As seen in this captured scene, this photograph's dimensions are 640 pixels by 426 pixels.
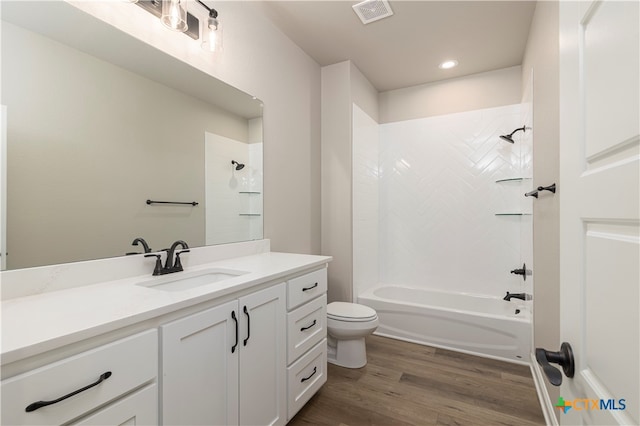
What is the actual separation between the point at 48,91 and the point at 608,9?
5.46ft

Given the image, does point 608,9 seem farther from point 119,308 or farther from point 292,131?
point 292,131

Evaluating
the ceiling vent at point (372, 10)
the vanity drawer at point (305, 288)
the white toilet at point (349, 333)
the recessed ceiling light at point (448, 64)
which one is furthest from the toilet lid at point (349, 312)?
the recessed ceiling light at point (448, 64)

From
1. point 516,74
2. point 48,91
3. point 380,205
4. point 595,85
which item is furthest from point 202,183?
point 516,74

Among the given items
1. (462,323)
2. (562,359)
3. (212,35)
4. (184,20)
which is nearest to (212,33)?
(212,35)

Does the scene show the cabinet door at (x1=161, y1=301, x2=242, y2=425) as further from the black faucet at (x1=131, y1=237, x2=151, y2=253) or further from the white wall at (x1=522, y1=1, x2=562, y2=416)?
the white wall at (x1=522, y1=1, x2=562, y2=416)

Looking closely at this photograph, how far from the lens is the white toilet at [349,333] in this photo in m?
2.25

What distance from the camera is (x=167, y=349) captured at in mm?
960

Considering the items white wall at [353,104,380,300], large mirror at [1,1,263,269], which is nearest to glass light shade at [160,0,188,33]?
large mirror at [1,1,263,269]

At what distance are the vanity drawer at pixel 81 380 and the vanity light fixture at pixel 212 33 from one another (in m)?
1.53

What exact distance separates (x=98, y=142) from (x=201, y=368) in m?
1.04

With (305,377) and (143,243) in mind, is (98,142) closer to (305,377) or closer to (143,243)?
(143,243)

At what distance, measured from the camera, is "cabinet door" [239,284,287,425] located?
1.28 m

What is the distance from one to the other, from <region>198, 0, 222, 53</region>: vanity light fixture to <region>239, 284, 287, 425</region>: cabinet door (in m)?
1.40

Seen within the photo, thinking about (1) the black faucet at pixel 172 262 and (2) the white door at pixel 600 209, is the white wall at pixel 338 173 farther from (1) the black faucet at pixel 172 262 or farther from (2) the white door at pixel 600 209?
(2) the white door at pixel 600 209
